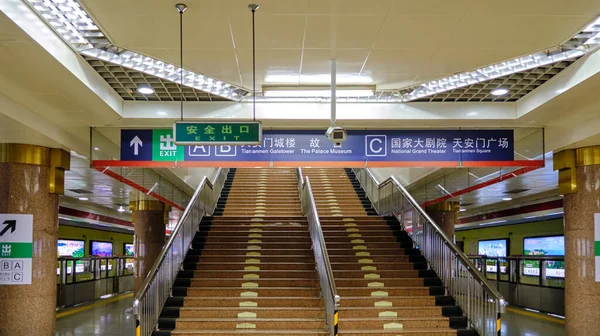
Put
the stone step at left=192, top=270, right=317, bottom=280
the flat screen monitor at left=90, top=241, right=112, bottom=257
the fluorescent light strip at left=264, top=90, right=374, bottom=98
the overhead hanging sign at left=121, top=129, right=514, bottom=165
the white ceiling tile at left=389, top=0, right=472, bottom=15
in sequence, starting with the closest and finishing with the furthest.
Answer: the white ceiling tile at left=389, top=0, right=472, bottom=15 → the fluorescent light strip at left=264, top=90, right=374, bottom=98 → the overhead hanging sign at left=121, top=129, right=514, bottom=165 → the stone step at left=192, top=270, right=317, bottom=280 → the flat screen monitor at left=90, top=241, right=112, bottom=257

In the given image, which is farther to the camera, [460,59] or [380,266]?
[380,266]

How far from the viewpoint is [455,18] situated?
5.02 m

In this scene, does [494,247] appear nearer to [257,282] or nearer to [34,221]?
[257,282]

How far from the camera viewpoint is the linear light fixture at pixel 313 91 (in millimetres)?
7266

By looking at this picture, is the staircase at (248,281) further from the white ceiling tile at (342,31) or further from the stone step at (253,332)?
the white ceiling tile at (342,31)

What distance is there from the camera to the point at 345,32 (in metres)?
5.39

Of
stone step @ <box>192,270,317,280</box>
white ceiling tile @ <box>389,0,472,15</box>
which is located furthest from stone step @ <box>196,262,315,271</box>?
white ceiling tile @ <box>389,0,472,15</box>

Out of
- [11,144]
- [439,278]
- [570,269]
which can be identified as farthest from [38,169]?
[570,269]

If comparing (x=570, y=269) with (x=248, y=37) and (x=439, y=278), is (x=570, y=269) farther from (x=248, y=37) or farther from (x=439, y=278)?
(x=248, y=37)

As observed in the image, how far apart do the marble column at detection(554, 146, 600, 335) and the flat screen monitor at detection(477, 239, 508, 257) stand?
41.4 ft

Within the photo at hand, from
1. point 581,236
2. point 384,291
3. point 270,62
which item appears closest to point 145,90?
point 270,62

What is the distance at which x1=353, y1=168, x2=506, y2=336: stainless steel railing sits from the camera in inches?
313

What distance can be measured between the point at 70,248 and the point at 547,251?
15986 millimetres

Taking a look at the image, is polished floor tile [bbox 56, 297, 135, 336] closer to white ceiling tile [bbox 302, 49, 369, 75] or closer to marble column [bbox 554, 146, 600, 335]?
white ceiling tile [bbox 302, 49, 369, 75]
